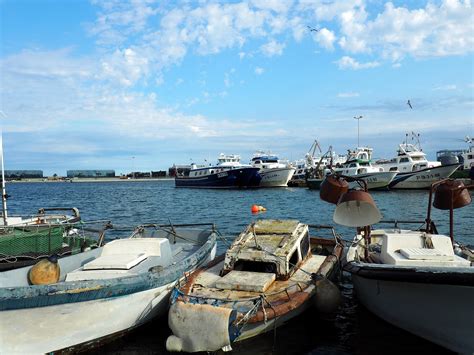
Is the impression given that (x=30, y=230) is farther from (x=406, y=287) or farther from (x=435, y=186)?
(x=435, y=186)

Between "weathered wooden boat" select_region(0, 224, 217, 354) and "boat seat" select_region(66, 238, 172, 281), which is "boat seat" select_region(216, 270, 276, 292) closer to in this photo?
"weathered wooden boat" select_region(0, 224, 217, 354)

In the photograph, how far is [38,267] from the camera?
902 centimetres

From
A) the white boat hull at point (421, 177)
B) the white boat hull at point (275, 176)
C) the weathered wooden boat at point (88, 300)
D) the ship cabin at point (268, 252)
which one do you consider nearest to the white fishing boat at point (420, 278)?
the ship cabin at point (268, 252)

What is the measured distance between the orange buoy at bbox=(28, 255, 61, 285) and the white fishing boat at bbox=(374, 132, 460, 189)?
51.3 meters

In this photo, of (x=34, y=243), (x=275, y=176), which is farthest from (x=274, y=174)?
(x=34, y=243)

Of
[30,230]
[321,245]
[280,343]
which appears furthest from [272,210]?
[280,343]

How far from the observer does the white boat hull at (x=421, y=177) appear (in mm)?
52359

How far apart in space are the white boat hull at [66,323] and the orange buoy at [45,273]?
1483mm

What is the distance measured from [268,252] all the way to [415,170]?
50.8m

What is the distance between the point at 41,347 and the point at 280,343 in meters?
4.47

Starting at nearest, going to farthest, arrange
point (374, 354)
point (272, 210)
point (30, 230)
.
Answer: point (374, 354), point (30, 230), point (272, 210)

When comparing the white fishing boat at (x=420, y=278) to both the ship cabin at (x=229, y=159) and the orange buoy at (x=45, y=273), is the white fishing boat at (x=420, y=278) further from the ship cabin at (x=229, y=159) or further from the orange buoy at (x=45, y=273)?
the ship cabin at (x=229, y=159)

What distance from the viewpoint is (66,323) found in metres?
7.69

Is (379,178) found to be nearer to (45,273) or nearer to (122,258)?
(122,258)
